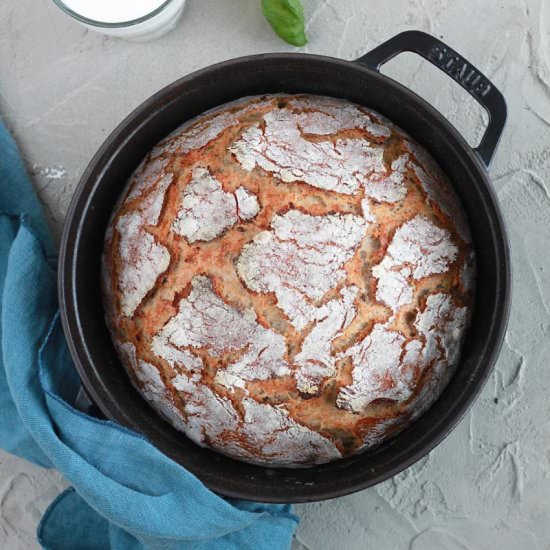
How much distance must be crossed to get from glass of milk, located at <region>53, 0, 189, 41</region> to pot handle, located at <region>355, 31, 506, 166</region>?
1.17ft

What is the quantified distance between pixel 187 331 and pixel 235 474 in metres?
0.24

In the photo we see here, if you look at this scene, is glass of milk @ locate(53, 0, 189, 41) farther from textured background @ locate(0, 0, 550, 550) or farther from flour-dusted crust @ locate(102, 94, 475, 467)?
flour-dusted crust @ locate(102, 94, 475, 467)

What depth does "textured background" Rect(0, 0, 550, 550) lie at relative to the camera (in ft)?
4.10

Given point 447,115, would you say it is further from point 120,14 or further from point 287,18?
point 120,14


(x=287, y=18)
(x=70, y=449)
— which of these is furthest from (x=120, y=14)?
(x=70, y=449)

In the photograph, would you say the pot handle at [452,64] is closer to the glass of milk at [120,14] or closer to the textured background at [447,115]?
the textured background at [447,115]

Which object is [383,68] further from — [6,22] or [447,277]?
[6,22]

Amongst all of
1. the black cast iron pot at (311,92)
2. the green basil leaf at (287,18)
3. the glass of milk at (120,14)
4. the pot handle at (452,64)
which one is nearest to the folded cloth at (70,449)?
the black cast iron pot at (311,92)

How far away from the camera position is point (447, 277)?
1.02m

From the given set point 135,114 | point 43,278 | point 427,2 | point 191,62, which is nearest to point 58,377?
point 43,278

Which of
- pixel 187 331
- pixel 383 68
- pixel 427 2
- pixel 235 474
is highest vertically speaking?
pixel 427 2

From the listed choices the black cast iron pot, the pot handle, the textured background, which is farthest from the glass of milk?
the pot handle

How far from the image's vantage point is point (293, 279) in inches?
37.7

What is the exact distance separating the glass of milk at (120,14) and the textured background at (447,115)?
65 millimetres
